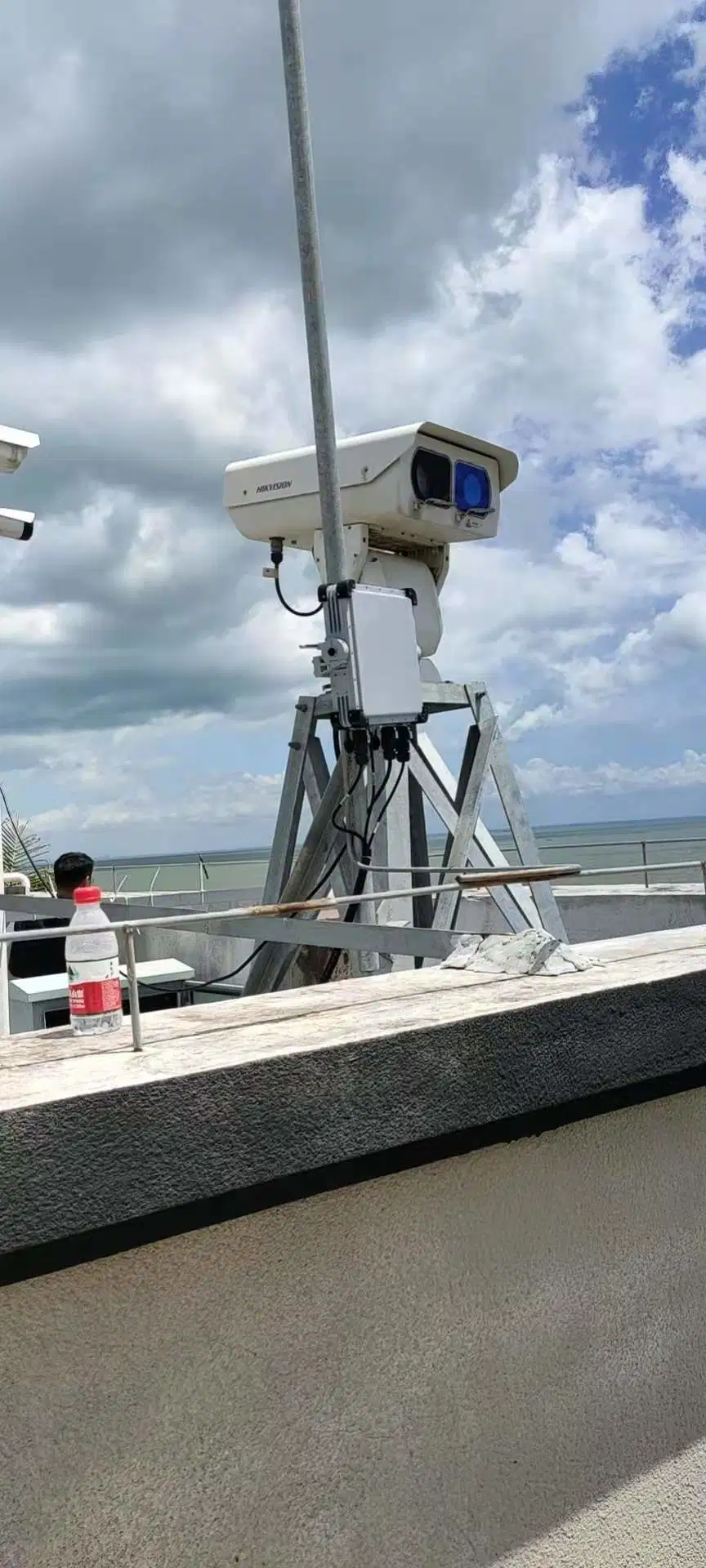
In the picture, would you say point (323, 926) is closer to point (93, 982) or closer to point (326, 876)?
point (93, 982)

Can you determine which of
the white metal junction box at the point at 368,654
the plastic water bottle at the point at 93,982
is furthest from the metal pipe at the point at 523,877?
the white metal junction box at the point at 368,654

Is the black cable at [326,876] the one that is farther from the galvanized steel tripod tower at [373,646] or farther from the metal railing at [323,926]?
the metal railing at [323,926]

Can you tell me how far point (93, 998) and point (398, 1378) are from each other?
0.74 meters

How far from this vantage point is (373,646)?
13.1 feet

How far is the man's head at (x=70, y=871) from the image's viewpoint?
5.59 m

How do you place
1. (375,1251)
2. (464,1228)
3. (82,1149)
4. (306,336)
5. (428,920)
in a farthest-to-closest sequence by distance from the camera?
1. (428,920)
2. (306,336)
3. (464,1228)
4. (375,1251)
5. (82,1149)

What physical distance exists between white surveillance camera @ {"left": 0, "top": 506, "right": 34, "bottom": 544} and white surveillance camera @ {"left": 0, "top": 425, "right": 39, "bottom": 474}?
19 cm

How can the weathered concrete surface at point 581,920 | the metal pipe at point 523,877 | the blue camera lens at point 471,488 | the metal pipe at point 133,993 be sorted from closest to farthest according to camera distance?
the metal pipe at point 133,993 < the metal pipe at point 523,877 < the blue camera lens at point 471,488 < the weathered concrete surface at point 581,920

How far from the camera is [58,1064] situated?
150 cm

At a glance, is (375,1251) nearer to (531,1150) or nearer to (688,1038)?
(531,1150)

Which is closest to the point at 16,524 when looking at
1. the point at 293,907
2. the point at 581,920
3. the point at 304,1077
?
the point at 293,907

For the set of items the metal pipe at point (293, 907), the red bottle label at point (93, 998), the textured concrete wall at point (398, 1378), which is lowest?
the textured concrete wall at point (398, 1378)

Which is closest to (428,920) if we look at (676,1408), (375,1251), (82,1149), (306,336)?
(306,336)

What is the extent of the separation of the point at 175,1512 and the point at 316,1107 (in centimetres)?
56
